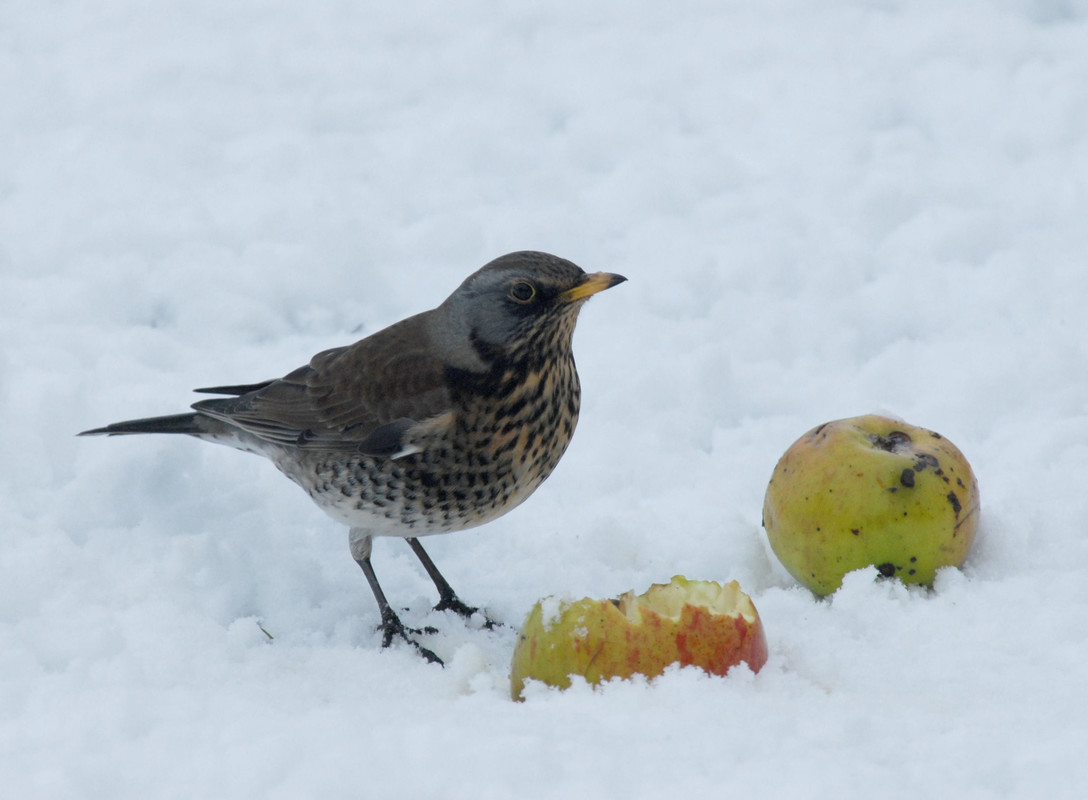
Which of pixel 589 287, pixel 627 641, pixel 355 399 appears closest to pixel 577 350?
pixel 355 399

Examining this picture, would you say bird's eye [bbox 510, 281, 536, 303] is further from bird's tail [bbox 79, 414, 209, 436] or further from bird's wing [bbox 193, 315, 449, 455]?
bird's tail [bbox 79, 414, 209, 436]

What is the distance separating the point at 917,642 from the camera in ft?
13.1

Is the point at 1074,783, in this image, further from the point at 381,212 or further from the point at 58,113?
the point at 58,113

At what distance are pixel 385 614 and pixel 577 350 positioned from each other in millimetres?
2352

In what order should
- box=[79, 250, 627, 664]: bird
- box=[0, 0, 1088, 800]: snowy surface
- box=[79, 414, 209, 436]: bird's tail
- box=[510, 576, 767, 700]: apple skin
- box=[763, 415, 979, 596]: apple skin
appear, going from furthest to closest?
box=[79, 414, 209, 436]: bird's tail → box=[79, 250, 627, 664]: bird → box=[763, 415, 979, 596]: apple skin → box=[510, 576, 767, 700]: apple skin → box=[0, 0, 1088, 800]: snowy surface

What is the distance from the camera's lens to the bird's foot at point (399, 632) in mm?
4387

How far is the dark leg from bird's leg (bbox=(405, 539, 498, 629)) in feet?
0.65

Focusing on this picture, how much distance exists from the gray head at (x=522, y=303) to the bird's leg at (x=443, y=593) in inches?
35.7

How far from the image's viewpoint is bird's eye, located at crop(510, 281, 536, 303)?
4391 mm

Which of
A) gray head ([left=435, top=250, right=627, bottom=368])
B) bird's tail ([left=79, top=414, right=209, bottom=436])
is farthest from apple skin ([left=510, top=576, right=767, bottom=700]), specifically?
bird's tail ([left=79, top=414, right=209, bottom=436])

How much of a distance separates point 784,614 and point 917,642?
47 centimetres

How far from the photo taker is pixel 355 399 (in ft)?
15.4

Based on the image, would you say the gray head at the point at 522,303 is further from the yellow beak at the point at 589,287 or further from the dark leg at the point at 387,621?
the dark leg at the point at 387,621

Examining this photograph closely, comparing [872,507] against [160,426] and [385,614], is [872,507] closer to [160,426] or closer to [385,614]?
[385,614]
